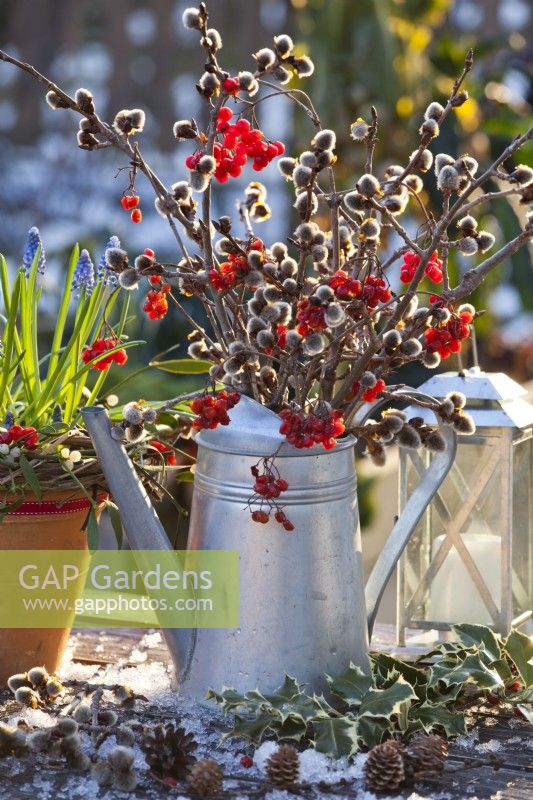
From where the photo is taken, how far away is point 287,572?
71 cm

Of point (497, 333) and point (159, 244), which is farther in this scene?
point (497, 333)

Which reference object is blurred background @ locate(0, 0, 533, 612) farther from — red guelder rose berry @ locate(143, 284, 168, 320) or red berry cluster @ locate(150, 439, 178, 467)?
red guelder rose berry @ locate(143, 284, 168, 320)

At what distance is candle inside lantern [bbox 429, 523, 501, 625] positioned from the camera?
85cm

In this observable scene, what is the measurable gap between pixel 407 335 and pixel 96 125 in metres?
0.25

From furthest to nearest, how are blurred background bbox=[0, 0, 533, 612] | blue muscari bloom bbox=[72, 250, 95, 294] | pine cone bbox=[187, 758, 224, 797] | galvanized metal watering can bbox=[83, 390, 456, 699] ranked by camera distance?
blurred background bbox=[0, 0, 533, 612], blue muscari bloom bbox=[72, 250, 95, 294], galvanized metal watering can bbox=[83, 390, 456, 699], pine cone bbox=[187, 758, 224, 797]

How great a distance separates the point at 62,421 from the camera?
31.8 inches

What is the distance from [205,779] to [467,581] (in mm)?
327

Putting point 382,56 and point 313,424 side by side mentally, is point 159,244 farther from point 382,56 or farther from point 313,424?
point 313,424

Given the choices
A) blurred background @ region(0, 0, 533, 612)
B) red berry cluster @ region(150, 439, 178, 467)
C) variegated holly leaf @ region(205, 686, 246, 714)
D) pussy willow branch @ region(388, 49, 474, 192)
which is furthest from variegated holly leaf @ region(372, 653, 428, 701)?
blurred background @ region(0, 0, 533, 612)

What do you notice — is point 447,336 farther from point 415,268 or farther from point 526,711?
point 526,711

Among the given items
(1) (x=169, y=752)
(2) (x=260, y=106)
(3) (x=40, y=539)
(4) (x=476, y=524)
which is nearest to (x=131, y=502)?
(3) (x=40, y=539)

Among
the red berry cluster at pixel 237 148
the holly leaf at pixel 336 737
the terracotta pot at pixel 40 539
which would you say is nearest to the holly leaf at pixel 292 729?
the holly leaf at pixel 336 737

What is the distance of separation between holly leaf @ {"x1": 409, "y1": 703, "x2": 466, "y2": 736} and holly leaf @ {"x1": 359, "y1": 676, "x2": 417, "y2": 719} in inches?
0.8

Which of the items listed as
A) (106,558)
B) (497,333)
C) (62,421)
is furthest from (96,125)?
(497,333)
